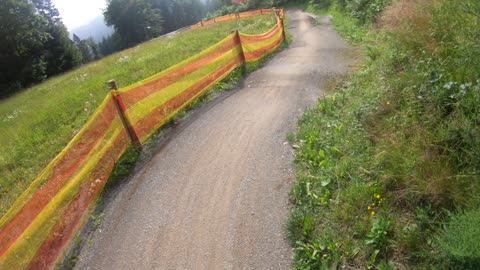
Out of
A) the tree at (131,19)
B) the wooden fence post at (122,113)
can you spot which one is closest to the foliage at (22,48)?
the tree at (131,19)

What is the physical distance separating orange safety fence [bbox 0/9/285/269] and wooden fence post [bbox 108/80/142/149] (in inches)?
0.7

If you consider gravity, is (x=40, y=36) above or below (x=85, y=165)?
above

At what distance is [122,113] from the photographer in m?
5.86

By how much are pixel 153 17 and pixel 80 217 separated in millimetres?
59659

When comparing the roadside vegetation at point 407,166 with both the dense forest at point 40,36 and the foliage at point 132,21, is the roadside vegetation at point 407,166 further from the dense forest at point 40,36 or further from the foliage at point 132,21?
the foliage at point 132,21

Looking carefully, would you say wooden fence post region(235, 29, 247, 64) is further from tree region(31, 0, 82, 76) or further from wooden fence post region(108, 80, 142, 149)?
tree region(31, 0, 82, 76)

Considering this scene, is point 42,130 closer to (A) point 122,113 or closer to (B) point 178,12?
(A) point 122,113

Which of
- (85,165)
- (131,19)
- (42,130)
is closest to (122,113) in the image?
(85,165)

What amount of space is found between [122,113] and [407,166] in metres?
4.63

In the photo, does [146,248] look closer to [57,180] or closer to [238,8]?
[57,180]

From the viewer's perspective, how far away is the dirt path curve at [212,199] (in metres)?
3.85

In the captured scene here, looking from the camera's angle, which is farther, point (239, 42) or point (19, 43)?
point (19, 43)

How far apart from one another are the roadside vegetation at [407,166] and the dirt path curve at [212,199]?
0.42 m

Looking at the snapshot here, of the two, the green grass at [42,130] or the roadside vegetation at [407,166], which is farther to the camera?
the green grass at [42,130]
